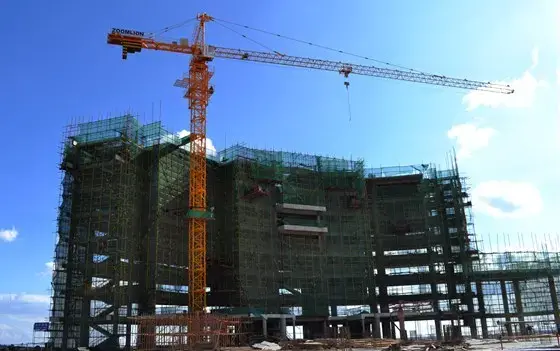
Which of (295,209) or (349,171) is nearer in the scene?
(295,209)

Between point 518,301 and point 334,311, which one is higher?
point 518,301

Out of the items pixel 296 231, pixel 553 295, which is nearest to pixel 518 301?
pixel 553 295

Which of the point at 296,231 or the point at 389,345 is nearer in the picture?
the point at 389,345

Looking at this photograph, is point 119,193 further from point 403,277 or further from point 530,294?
point 530,294

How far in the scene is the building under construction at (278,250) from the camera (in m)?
65.2

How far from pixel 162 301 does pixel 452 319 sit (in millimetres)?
44288

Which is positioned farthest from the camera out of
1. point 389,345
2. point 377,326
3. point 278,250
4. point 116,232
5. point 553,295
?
point 553,295

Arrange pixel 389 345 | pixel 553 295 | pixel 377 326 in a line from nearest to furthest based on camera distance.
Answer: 1. pixel 389 345
2. pixel 377 326
3. pixel 553 295

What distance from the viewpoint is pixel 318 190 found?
88.5 m

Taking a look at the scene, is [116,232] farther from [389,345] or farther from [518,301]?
[518,301]

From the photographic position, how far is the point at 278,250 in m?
82.6

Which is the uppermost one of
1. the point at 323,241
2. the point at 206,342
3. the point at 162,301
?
the point at 323,241

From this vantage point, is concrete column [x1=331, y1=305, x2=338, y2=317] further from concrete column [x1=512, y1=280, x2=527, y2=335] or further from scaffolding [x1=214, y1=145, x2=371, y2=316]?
concrete column [x1=512, y1=280, x2=527, y2=335]

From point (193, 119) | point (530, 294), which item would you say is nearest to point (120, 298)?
point (193, 119)
